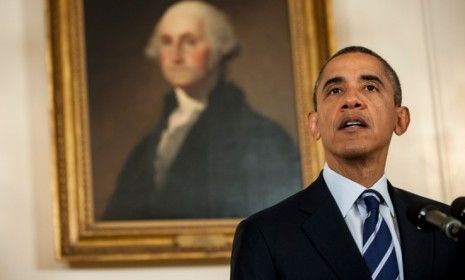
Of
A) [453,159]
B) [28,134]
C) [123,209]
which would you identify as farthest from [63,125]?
[453,159]

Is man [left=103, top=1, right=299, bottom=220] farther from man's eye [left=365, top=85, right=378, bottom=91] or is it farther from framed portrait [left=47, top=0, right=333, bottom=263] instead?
man's eye [left=365, top=85, right=378, bottom=91]

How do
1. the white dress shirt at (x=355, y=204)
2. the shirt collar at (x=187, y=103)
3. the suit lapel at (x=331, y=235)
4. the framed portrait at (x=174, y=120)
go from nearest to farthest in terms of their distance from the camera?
1. the suit lapel at (x=331, y=235)
2. the white dress shirt at (x=355, y=204)
3. the framed portrait at (x=174, y=120)
4. the shirt collar at (x=187, y=103)

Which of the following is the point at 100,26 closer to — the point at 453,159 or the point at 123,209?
the point at 123,209

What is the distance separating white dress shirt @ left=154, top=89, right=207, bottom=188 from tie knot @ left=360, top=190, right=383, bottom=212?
60.1 inches

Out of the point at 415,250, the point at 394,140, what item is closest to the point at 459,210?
the point at 415,250

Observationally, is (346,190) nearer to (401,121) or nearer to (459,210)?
(401,121)

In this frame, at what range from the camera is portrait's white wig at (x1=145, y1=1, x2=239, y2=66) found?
11.7 ft

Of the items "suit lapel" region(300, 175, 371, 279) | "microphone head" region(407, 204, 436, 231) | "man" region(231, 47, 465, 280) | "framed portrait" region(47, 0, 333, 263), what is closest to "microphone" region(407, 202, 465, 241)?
"microphone head" region(407, 204, 436, 231)

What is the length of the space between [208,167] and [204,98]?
0.99 feet

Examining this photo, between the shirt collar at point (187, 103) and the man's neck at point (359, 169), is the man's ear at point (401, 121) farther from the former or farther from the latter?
the shirt collar at point (187, 103)

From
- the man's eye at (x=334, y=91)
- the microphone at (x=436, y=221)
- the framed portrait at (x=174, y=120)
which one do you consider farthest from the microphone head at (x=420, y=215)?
the framed portrait at (x=174, y=120)

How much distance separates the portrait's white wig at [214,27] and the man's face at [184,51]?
0.02 m

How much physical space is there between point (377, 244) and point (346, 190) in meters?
→ 0.17

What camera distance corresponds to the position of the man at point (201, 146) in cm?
343
